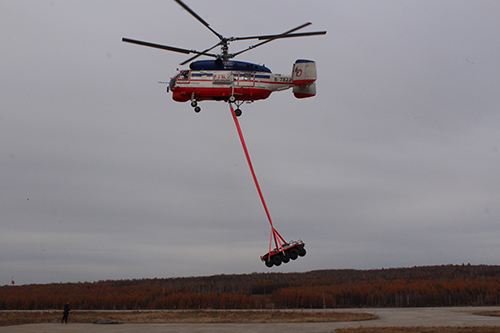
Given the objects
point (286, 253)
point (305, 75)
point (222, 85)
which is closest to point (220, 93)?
point (222, 85)

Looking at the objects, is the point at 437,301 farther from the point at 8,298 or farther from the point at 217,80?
the point at 217,80

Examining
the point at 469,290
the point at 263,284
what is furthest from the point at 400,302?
the point at 263,284

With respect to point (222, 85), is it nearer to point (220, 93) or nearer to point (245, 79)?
point (220, 93)

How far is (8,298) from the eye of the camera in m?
123

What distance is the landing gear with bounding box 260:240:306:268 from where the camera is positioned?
77.3ft

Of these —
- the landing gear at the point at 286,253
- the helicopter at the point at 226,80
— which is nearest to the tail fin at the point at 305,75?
the helicopter at the point at 226,80

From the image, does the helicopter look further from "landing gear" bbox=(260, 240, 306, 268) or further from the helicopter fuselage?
"landing gear" bbox=(260, 240, 306, 268)

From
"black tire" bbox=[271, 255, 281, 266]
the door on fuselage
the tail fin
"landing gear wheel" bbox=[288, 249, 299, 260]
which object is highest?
→ the tail fin

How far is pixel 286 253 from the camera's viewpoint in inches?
929

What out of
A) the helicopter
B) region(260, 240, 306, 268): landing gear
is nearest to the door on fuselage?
the helicopter

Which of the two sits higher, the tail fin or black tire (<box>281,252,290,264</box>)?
the tail fin

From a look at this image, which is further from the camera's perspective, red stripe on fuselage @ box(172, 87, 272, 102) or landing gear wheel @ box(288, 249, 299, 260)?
red stripe on fuselage @ box(172, 87, 272, 102)

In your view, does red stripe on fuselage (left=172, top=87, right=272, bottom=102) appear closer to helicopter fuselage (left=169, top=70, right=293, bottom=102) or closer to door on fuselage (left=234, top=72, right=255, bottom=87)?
helicopter fuselage (left=169, top=70, right=293, bottom=102)

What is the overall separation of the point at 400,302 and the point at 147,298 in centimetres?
4950
